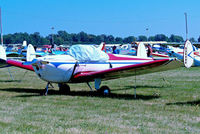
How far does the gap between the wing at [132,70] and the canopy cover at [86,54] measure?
1.59 ft

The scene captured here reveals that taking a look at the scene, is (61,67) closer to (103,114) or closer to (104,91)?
(104,91)

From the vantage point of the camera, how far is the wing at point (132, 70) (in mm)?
8969

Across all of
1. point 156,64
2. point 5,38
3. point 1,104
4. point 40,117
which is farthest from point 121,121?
point 5,38

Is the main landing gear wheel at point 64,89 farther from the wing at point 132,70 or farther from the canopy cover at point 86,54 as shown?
the canopy cover at point 86,54

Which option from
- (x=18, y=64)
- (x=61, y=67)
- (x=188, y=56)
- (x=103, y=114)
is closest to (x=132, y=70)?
(x=188, y=56)

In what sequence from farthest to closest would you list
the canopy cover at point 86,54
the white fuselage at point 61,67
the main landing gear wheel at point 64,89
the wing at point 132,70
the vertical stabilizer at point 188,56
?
1. the main landing gear wheel at point 64,89
2. the canopy cover at point 86,54
3. the white fuselage at point 61,67
4. the wing at point 132,70
5. the vertical stabilizer at point 188,56

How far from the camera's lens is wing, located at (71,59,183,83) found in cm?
897

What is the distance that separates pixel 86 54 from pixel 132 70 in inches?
66.7

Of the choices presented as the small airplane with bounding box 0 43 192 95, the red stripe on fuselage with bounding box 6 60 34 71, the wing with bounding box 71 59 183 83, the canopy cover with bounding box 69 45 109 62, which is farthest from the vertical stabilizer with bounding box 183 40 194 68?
the red stripe on fuselage with bounding box 6 60 34 71

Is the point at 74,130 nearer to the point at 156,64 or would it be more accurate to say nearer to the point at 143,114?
the point at 143,114

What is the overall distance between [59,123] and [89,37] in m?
138

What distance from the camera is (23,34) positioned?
154375 mm

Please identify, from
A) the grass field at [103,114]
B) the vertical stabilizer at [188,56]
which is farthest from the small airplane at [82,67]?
the vertical stabilizer at [188,56]

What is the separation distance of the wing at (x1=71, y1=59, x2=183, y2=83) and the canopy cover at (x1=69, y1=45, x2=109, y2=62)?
49 centimetres
